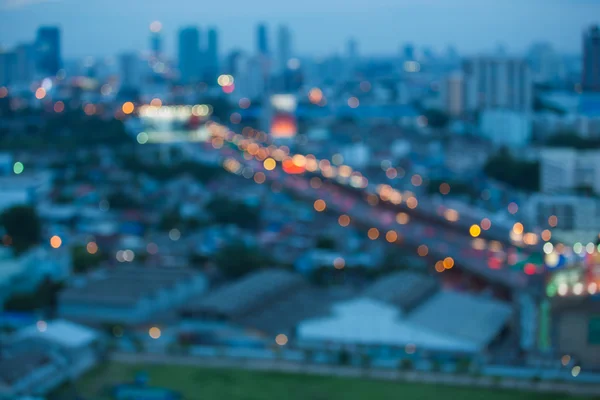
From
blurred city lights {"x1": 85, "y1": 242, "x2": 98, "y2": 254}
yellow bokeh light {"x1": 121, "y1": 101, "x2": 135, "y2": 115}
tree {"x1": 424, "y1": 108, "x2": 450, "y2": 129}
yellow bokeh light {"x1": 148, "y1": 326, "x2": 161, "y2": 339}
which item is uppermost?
yellow bokeh light {"x1": 121, "y1": 101, "x2": 135, "y2": 115}

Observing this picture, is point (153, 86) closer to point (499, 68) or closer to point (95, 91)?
point (95, 91)

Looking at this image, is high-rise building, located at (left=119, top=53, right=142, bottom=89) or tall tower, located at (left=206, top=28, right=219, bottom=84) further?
tall tower, located at (left=206, top=28, right=219, bottom=84)

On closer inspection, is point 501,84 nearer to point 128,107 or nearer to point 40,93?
point 128,107

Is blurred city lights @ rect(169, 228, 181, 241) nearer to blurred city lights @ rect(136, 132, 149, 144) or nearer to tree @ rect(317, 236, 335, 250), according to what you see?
tree @ rect(317, 236, 335, 250)

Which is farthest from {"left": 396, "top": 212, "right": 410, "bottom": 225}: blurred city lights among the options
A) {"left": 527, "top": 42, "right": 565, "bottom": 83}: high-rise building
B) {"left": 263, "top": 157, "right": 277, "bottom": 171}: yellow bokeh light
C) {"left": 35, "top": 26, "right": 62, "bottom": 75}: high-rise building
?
{"left": 527, "top": 42, "right": 565, "bottom": 83}: high-rise building

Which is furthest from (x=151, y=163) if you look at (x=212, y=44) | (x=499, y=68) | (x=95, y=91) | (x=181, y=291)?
(x=212, y=44)
